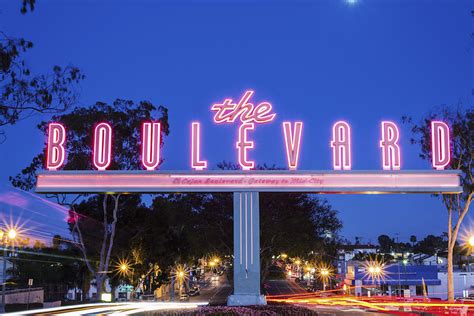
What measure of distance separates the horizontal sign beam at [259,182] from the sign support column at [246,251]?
0.70 m

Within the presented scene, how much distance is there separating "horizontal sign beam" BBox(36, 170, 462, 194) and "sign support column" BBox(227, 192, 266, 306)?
0.70m

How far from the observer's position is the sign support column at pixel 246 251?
82.9ft

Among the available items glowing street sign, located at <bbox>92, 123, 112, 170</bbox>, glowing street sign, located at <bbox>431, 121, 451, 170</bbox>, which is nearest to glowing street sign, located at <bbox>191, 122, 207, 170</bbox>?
glowing street sign, located at <bbox>92, 123, 112, 170</bbox>

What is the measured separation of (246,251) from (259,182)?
121 inches

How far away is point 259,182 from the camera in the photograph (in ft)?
84.4

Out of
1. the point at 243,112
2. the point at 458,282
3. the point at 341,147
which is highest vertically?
the point at 243,112

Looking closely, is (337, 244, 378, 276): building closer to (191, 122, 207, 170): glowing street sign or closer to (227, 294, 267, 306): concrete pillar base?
(227, 294, 267, 306): concrete pillar base

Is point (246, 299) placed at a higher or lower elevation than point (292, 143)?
lower

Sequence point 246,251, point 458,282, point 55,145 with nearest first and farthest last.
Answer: point 246,251 → point 55,145 → point 458,282

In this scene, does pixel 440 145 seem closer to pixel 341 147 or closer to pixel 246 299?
pixel 341 147

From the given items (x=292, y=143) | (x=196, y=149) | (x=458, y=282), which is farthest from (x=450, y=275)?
(x=458, y=282)

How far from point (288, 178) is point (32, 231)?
63.3 feet

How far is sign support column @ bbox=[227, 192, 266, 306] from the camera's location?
995 inches

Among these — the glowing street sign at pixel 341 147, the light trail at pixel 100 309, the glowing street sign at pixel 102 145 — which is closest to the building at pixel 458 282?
the light trail at pixel 100 309
